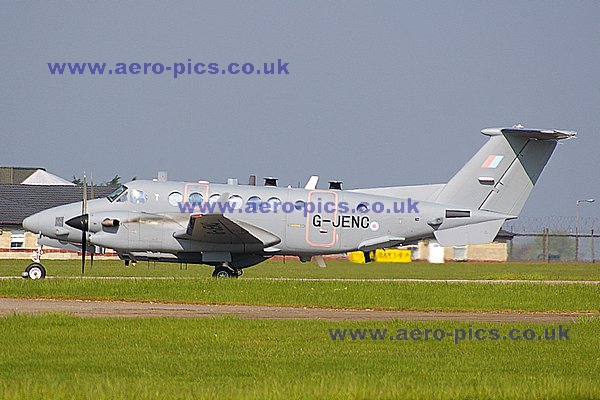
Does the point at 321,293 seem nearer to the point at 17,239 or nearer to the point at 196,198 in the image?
the point at 196,198

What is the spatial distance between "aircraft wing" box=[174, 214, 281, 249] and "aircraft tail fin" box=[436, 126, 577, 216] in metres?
6.44

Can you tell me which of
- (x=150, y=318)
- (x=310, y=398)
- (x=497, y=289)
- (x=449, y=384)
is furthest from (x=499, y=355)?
(x=497, y=289)

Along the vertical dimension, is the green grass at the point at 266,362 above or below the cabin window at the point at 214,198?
below

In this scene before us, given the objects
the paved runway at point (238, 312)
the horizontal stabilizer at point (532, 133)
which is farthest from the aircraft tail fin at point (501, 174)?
the paved runway at point (238, 312)

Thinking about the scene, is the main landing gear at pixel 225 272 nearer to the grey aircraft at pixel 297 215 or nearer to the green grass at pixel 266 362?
the grey aircraft at pixel 297 215

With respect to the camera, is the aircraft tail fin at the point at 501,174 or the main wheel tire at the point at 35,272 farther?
the aircraft tail fin at the point at 501,174

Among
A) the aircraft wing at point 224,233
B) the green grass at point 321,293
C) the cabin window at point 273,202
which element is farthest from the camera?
the cabin window at point 273,202

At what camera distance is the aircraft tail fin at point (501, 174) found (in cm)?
3706

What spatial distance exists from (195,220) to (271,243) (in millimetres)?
3281

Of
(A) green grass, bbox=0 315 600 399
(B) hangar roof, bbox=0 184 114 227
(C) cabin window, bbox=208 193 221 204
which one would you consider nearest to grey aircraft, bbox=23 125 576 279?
(C) cabin window, bbox=208 193 221 204

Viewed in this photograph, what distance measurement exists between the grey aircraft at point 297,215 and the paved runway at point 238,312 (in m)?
8.34

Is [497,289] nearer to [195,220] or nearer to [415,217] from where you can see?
[415,217]

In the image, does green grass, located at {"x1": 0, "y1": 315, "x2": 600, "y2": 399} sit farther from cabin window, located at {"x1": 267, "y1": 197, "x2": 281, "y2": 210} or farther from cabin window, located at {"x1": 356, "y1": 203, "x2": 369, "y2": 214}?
cabin window, located at {"x1": 267, "y1": 197, "x2": 281, "y2": 210}

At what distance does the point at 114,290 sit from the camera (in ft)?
98.3
